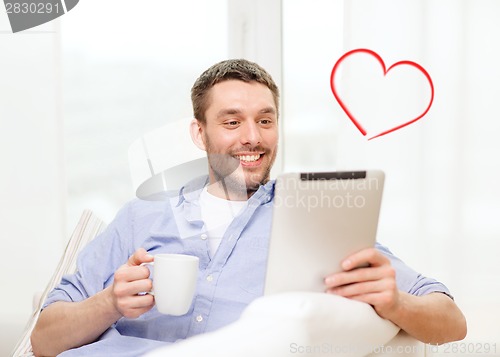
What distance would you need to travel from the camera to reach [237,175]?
5.51 ft

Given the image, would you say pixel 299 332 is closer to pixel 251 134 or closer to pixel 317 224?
pixel 317 224

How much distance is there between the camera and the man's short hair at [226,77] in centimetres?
Result: 175

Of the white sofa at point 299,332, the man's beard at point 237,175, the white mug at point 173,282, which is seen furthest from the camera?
the man's beard at point 237,175

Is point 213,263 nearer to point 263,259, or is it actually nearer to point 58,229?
point 263,259

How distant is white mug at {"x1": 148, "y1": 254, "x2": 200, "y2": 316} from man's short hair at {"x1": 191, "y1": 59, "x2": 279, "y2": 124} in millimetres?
648

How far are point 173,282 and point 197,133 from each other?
0.70 m

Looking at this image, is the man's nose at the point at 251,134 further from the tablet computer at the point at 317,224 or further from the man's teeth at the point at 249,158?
the tablet computer at the point at 317,224

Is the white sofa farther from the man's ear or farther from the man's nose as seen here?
the man's ear

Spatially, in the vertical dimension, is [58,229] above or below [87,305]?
below

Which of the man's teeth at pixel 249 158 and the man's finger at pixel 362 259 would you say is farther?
the man's teeth at pixel 249 158

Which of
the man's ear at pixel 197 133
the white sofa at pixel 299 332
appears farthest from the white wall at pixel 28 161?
the white sofa at pixel 299 332

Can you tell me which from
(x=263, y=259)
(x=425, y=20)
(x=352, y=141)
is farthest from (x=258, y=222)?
(x=425, y=20)

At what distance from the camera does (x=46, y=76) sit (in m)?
2.83

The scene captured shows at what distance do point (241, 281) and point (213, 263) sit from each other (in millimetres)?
71
